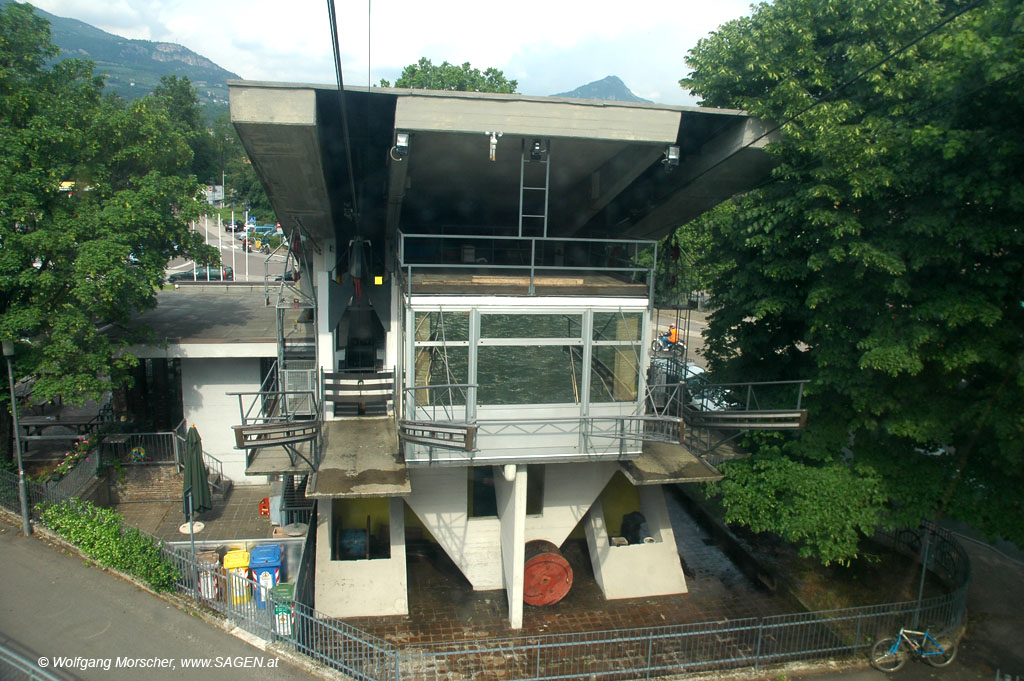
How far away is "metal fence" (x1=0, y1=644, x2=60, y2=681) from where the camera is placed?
270 inches

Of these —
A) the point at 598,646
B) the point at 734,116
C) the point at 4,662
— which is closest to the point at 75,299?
the point at 4,662

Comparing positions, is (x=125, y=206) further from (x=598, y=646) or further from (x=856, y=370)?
(x=856, y=370)

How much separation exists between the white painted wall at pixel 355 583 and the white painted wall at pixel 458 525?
2.90 ft

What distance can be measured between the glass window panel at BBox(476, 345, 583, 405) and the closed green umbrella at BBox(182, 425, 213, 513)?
525 centimetres

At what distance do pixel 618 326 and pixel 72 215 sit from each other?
34.9 ft

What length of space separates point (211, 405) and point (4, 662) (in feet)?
27.1

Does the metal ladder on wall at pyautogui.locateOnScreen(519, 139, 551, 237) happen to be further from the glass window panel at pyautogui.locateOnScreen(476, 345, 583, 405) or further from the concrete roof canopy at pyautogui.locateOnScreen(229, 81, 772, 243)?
the glass window panel at pyautogui.locateOnScreen(476, 345, 583, 405)

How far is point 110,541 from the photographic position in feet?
34.5

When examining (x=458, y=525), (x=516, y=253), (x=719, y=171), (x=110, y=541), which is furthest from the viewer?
(x=516, y=253)

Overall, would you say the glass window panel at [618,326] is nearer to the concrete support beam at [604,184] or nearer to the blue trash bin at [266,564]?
the concrete support beam at [604,184]

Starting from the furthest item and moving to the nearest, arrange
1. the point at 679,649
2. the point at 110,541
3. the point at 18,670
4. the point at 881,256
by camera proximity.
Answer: the point at 110,541, the point at 679,649, the point at 881,256, the point at 18,670

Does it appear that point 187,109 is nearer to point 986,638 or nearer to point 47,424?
point 47,424

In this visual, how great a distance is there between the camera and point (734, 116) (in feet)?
32.7

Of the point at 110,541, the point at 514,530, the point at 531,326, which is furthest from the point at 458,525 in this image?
the point at 110,541
